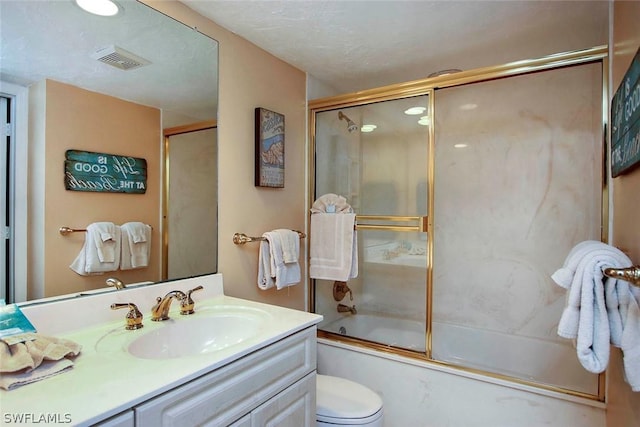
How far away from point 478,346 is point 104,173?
2407mm

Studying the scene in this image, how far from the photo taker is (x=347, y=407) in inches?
58.9

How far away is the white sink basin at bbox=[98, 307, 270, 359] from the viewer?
109cm

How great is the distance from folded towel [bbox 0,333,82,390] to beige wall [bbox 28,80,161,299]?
0.29 meters

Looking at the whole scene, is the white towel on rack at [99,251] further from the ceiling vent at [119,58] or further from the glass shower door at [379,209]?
the glass shower door at [379,209]

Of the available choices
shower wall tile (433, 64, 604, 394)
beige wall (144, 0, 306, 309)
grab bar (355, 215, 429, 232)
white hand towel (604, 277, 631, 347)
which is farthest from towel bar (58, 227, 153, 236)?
shower wall tile (433, 64, 604, 394)

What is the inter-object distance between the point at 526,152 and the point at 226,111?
1878 mm

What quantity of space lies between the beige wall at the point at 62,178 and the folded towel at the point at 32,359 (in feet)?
0.97

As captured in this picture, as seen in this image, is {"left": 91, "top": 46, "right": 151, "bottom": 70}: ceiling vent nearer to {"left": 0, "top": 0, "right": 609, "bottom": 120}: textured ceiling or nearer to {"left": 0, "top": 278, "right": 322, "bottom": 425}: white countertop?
{"left": 0, "top": 0, "right": 609, "bottom": 120}: textured ceiling

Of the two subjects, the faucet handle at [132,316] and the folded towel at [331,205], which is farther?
the folded towel at [331,205]

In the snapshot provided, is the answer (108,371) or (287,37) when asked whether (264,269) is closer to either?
(108,371)

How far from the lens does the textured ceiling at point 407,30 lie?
1478mm

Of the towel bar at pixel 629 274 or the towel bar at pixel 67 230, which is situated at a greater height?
the towel bar at pixel 67 230

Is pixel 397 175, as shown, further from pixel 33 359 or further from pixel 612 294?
pixel 33 359

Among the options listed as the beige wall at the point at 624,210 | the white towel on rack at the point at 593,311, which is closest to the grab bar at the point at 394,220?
the beige wall at the point at 624,210
